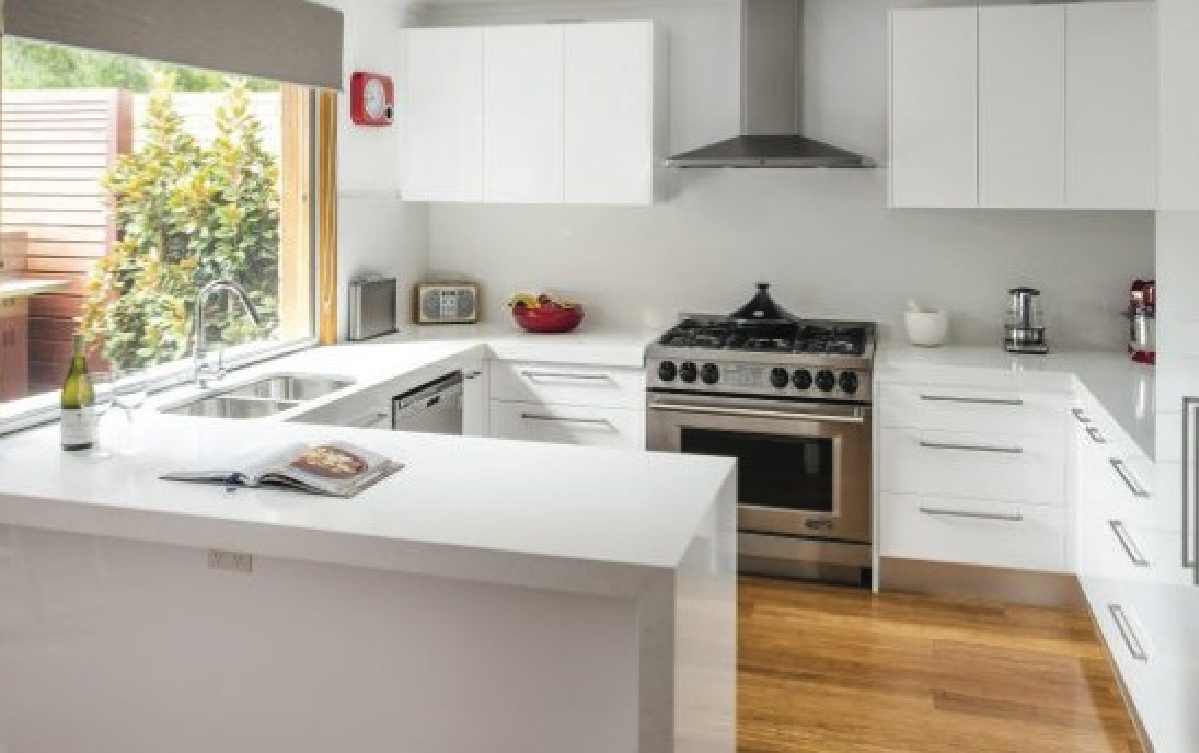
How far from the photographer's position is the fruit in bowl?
4898mm

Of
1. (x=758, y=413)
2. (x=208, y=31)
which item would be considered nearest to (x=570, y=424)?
(x=758, y=413)

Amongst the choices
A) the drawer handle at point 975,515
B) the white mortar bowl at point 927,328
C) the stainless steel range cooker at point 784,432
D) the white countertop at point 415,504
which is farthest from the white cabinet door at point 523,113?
the white countertop at point 415,504

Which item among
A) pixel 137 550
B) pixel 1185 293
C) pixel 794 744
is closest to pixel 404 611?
pixel 137 550

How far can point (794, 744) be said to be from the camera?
3121mm

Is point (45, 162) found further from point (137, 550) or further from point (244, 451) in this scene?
point (137, 550)

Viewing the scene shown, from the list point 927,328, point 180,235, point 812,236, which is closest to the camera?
point 180,235

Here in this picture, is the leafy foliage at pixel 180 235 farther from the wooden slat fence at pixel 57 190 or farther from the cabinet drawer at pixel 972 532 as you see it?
the cabinet drawer at pixel 972 532

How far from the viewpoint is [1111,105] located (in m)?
4.14

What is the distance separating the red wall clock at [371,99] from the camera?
4566mm

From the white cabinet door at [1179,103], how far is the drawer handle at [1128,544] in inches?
40.2

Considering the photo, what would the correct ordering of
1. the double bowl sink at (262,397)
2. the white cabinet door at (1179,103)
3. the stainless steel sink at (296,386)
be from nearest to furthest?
the white cabinet door at (1179,103)
the double bowl sink at (262,397)
the stainless steel sink at (296,386)

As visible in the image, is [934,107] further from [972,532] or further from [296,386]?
[296,386]

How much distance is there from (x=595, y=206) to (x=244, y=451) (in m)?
2.90

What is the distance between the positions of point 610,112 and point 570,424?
135 cm
